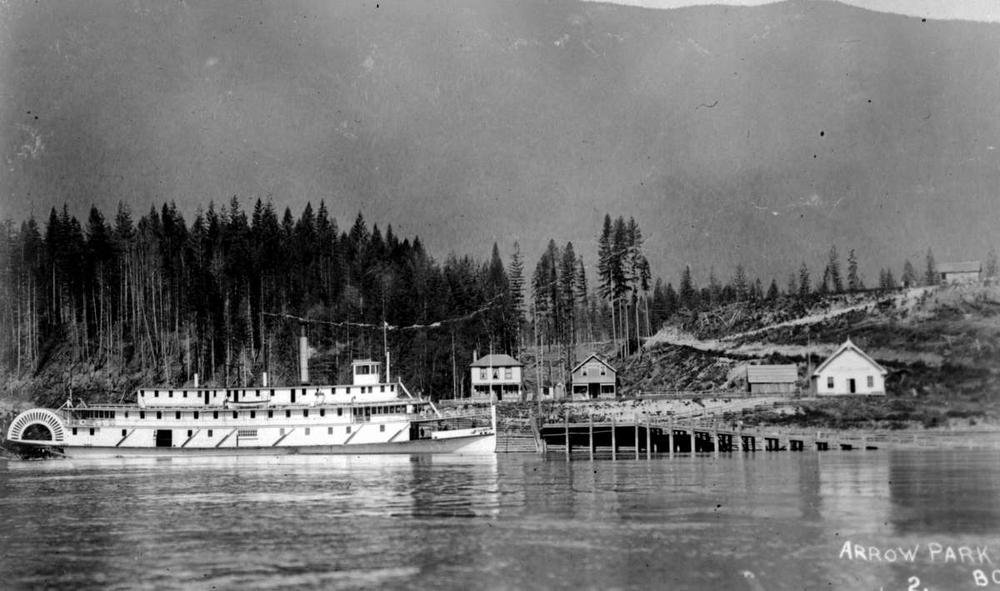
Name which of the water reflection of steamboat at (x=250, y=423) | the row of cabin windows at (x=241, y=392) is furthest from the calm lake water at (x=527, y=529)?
the row of cabin windows at (x=241, y=392)

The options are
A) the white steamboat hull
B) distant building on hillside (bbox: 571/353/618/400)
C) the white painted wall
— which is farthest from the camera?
distant building on hillside (bbox: 571/353/618/400)

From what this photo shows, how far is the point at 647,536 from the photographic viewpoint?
32.1 metres

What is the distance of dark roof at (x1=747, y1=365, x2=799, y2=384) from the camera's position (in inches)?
3553

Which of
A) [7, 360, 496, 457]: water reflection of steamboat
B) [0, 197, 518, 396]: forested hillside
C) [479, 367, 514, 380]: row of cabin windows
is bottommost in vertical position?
[7, 360, 496, 457]: water reflection of steamboat

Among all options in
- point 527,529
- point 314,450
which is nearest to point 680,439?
point 314,450

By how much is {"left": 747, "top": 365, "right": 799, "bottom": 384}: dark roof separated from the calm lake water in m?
33.9

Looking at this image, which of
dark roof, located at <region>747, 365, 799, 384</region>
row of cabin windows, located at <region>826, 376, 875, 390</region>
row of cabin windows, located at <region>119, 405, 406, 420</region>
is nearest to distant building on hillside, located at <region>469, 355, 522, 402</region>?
dark roof, located at <region>747, 365, 799, 384</region>

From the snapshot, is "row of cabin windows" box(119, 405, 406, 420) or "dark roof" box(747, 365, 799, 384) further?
"dark roof" box(747, 365, 799, 384)

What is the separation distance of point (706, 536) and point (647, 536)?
1.84m

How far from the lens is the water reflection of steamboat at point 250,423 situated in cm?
7288

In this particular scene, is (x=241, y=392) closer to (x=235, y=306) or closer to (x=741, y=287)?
(x=235, y=306)

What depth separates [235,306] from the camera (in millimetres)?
110062

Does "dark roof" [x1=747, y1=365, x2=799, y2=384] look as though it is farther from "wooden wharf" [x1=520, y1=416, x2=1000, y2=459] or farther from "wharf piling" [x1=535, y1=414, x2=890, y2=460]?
"wharf piling" [x1=535, y1=414, x2=890, y2=460]

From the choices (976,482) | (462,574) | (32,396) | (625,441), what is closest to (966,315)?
(625,441)
